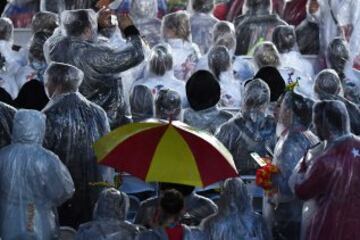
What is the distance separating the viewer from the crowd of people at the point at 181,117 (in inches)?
364

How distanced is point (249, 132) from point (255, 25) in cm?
432

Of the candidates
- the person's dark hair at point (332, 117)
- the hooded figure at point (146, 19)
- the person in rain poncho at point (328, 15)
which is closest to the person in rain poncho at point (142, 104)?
the person's dark hair at point (332, 117)

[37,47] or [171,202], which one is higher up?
[37,47]

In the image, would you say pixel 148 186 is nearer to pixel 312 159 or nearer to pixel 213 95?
pixel 213 95

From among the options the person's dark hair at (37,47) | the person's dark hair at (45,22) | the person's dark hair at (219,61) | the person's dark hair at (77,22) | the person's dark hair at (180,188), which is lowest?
the person's dark hair at (180,188)

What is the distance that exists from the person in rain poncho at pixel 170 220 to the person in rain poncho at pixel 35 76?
2750 millimetres

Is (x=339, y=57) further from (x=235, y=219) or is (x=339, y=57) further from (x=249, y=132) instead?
(x=235, y=219)

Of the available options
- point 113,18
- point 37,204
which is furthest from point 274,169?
point 113,18

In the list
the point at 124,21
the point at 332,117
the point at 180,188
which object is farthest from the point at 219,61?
the point at 332,117

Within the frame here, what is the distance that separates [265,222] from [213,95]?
213 cm

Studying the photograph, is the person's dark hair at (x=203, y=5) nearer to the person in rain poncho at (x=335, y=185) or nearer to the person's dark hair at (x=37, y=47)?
the person's dark hair at (x=37, y=47)

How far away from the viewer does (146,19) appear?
15266mm

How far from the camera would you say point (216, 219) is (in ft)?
31.8

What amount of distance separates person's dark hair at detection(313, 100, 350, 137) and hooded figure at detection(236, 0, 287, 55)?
5724 millimetres
